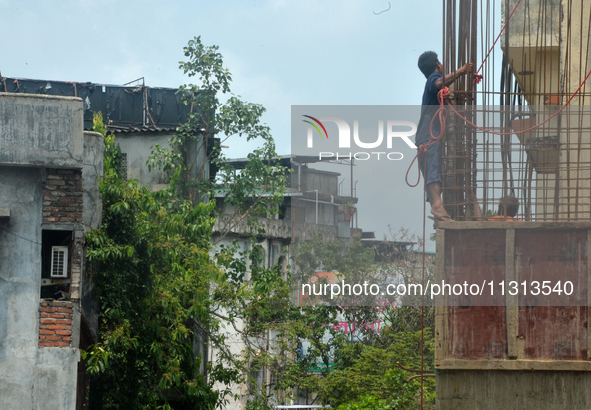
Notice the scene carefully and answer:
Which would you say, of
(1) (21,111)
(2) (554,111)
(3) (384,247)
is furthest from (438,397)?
(3) (384,247)

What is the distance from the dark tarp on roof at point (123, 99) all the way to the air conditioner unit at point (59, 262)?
11414 millimetres

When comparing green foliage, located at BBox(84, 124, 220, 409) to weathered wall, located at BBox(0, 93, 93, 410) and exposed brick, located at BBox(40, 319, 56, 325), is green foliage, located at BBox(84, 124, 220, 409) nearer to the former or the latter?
weathered wall, located at BBox(0, 93, 93, 410)

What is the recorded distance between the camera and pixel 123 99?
1950cm

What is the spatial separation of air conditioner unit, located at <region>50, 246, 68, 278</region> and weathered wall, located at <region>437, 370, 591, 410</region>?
4606 mm

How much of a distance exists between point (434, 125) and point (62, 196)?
4.33m

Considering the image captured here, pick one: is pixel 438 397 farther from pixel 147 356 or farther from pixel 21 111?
pixel 21 111

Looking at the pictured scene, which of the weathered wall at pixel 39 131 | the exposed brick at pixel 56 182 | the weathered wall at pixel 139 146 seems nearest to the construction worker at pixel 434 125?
the weathered wall at pixel 39 131

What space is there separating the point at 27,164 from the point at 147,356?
2.99 m

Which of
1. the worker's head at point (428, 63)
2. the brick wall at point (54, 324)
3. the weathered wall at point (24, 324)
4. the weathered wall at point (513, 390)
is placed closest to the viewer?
the weathered wall at point (513, 390)

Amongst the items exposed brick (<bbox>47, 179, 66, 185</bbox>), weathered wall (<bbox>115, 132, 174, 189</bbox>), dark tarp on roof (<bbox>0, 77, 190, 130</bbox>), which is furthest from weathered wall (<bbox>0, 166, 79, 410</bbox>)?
dark tarp on roof (<bbox>0, 77, 190, 130</bbox>)

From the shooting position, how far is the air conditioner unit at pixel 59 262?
8070 mm

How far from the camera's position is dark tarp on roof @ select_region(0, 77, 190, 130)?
63.4 feet

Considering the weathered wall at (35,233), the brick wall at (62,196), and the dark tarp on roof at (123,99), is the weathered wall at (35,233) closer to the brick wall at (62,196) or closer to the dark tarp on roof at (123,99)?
the brick wall at (62,196)

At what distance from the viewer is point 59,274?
26.6 ft
